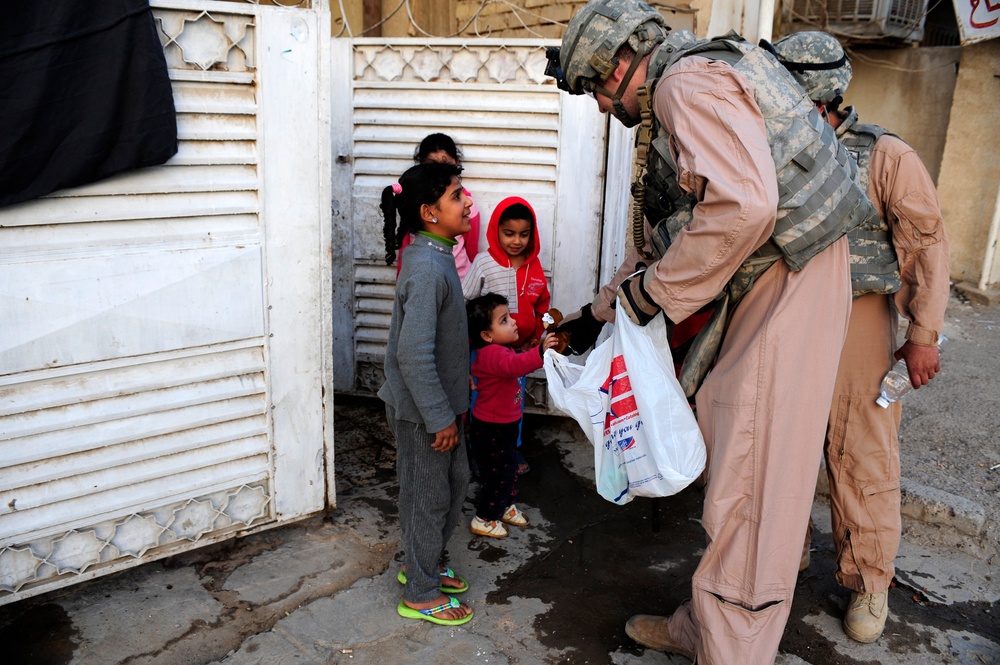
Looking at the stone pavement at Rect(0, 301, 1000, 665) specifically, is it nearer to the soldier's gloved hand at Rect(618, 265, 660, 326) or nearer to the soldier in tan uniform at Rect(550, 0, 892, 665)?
the soldier in tan uniform at Rect(550, 0, 892, 665)

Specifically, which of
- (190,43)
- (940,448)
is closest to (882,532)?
(940,448)

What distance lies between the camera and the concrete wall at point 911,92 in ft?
24.1

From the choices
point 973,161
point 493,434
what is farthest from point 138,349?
point 973,161

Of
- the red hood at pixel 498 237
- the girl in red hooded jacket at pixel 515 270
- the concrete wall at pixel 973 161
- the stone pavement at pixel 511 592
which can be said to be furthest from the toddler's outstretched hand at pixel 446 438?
the concrete wall at pixel 973 161

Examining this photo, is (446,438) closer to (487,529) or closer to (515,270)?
(487,529)

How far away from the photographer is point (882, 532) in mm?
2914

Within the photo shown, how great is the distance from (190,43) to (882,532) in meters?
3.04

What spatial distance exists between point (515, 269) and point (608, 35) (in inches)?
68.4

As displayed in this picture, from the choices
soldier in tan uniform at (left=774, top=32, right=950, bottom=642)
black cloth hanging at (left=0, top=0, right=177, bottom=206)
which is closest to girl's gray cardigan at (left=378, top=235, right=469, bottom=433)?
black cloth hanging at (left=0, top=0, right=177, bottom=206)

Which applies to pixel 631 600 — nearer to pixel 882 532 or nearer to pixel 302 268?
pixel 882 532

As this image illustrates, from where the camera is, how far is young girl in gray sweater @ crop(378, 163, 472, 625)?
2656mm

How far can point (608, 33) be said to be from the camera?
7.59ft

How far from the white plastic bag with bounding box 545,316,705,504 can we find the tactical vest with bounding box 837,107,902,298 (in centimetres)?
83

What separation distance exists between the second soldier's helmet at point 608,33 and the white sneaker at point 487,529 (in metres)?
2.03
